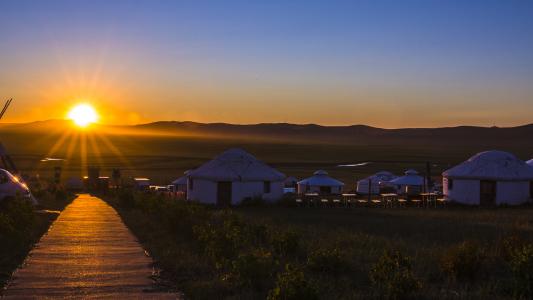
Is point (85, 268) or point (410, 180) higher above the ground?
point (85, 268)

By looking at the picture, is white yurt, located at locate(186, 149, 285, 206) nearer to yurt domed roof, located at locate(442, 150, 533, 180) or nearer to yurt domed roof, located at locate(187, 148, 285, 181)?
yurt domed roof, located at locate(187, 148, 285, 181)

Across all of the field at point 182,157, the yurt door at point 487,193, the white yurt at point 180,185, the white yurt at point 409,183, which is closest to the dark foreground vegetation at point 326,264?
the yurt door at point 487,193

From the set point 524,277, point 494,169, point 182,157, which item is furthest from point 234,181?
point 182,157

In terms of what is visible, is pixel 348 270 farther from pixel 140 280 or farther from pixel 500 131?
pixel 500 131

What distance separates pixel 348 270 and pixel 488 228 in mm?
11574

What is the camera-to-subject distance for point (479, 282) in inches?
429

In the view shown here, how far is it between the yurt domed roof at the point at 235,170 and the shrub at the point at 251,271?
26291mm

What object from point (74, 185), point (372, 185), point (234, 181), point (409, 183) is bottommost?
point (74, 185)

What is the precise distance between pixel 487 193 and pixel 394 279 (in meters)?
29.6

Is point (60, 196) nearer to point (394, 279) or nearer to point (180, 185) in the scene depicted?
point (180, 185)

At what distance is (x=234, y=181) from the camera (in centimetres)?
3647

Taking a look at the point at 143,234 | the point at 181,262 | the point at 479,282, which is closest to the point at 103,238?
the point at 143,234

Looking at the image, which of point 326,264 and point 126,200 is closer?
point 326,264

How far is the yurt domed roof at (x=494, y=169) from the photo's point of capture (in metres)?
36.6
